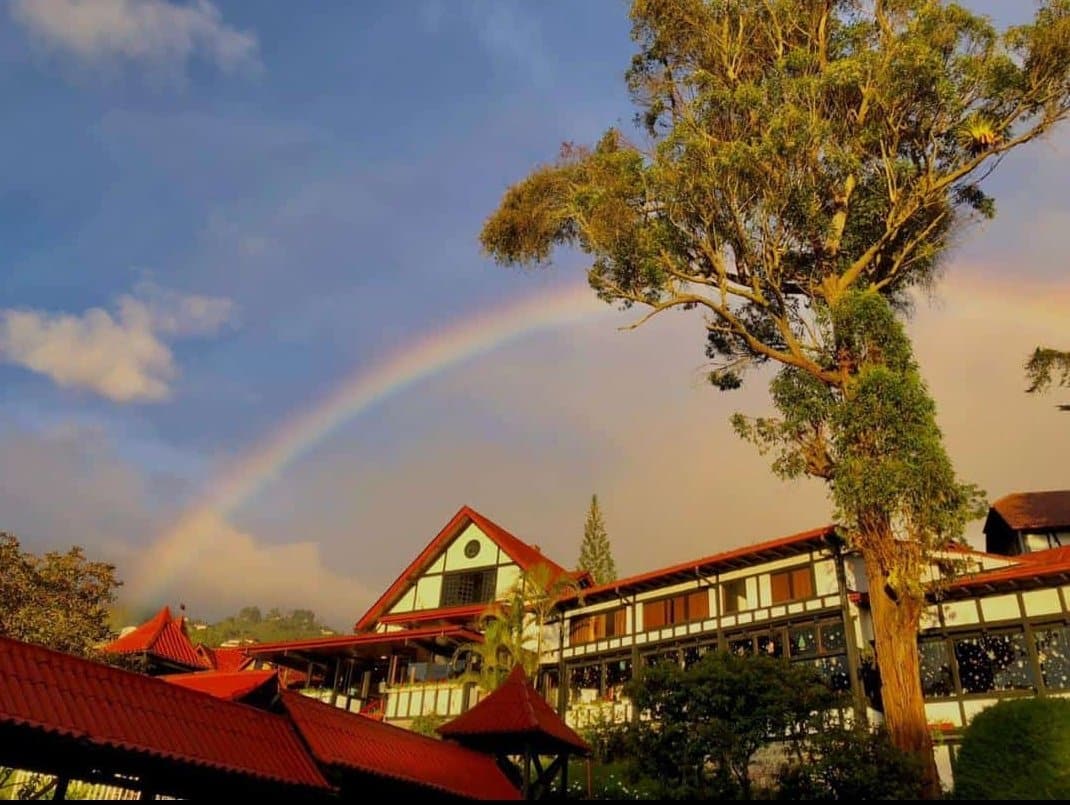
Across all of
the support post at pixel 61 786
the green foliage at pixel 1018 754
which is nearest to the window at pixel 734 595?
the green foliage at pixel 1018 754

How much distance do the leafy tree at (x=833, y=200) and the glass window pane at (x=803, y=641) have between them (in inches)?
301

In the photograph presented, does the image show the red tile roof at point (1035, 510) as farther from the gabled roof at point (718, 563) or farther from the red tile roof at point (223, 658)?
the red tile roof at point (223, 658)

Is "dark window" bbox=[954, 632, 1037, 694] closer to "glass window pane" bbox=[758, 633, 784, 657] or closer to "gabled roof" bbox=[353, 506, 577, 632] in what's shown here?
"glass window pane" bbox=[758, 633, 784, 657]

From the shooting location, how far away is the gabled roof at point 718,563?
90.8 ft

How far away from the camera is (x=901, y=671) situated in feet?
62.3

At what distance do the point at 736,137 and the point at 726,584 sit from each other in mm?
15473

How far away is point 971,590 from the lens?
24.5 meters

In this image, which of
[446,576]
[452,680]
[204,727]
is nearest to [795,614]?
[452,680]

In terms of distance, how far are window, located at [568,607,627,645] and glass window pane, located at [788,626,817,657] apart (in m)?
7.41

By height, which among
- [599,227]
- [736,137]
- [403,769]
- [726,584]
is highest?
[736,137]

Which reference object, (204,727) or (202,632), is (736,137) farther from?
(202,632)

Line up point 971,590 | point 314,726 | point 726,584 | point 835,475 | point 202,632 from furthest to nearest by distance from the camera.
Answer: point 202,632
point 726,584
point 971,590
point 835,475
point 314,726

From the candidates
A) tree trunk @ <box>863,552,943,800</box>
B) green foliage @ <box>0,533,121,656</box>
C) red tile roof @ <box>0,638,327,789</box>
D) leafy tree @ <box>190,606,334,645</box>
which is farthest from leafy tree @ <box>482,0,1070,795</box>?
leafy tree @ <box>190,606,334,645</box>

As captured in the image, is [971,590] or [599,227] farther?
[599,227]
